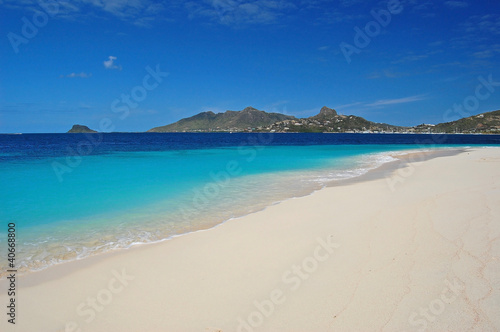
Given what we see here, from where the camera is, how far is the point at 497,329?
129 inches

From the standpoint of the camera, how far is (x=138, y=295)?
14.4 feet

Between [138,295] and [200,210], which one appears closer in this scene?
[138,295]

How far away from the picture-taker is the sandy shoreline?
3.69m

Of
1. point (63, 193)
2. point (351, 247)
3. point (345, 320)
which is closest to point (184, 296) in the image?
point (345, 320)

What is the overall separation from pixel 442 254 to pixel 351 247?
1496mm

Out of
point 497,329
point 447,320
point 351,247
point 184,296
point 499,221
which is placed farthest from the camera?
point 499,221

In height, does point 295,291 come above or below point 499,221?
below

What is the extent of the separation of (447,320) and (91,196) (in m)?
12.9

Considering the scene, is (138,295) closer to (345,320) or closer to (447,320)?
(345,320)

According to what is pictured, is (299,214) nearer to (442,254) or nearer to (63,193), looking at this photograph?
(442,254)

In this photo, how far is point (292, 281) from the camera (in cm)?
459

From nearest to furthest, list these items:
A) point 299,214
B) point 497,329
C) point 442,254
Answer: point 497,329
point 442,254
point 299,214

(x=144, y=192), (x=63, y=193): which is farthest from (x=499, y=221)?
(x=63, y=193)

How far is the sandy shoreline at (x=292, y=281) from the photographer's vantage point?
369cm
